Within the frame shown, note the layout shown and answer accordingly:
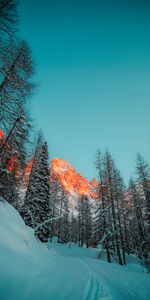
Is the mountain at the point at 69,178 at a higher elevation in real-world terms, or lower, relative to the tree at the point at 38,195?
higher

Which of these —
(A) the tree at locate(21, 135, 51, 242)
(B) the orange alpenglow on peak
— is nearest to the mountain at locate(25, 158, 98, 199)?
(B) the orange alpenglow on peak

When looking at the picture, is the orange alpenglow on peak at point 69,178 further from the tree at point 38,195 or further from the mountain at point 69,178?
the tree at point 38,195

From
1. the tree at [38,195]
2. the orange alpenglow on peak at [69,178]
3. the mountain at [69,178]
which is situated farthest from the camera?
the orange alpenglow on peak at [69,178]

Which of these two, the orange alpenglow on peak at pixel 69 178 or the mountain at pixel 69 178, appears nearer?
the mountain at pixel 69 178

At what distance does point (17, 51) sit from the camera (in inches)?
269

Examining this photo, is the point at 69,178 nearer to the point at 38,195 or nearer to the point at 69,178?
the point at 69,178

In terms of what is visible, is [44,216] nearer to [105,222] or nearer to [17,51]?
[105,222]

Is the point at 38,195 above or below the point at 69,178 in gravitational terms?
below

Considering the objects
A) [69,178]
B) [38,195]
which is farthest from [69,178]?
[38,195]

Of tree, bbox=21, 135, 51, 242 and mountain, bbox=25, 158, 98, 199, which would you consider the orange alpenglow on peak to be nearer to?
mountain, bbox=25, 158, 98, 199

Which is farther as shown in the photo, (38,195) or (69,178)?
(69,178)

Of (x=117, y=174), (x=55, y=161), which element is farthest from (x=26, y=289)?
(x=55, y=161)

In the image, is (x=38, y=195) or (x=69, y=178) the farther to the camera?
(x=69, y=178)

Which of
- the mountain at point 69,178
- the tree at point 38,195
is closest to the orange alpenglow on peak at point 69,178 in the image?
the mountain at point 69,178
